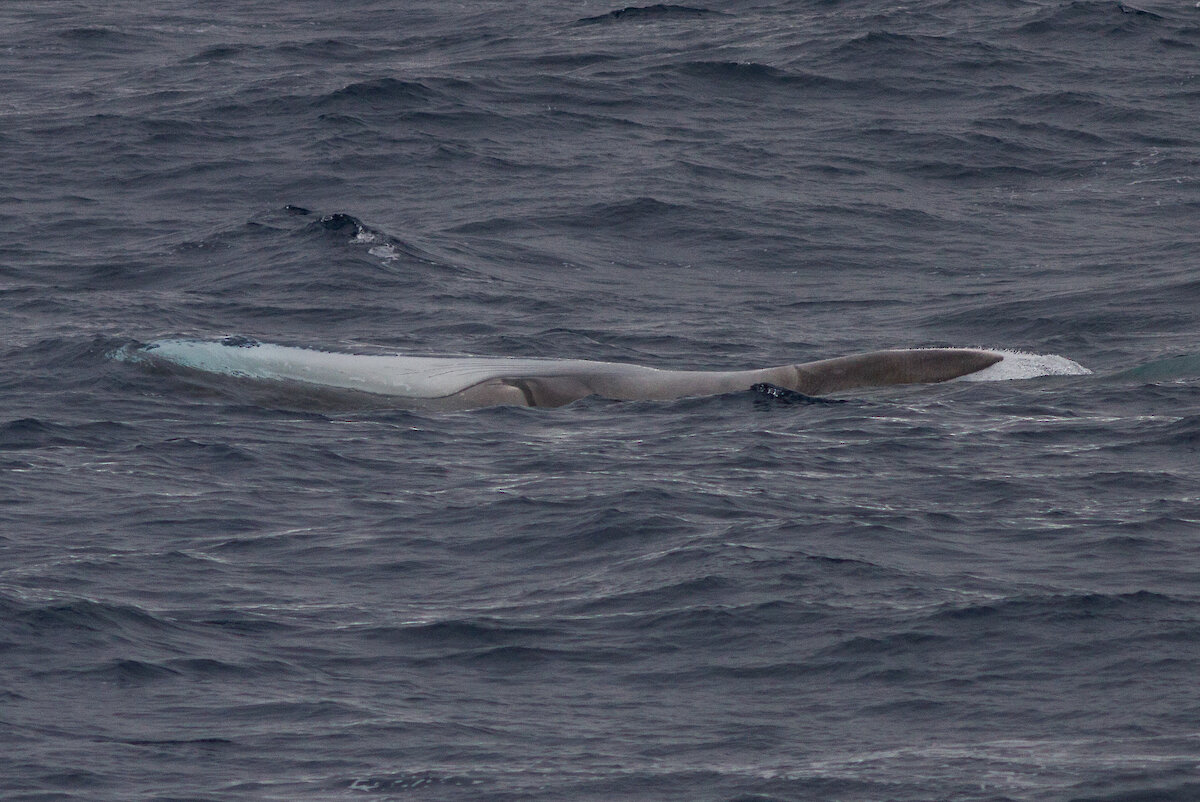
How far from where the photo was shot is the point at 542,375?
1814 cm

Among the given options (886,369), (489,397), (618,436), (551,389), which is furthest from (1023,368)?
(489,397)

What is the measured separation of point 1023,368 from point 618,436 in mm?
4573

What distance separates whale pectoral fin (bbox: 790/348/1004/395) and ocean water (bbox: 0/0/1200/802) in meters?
0.37

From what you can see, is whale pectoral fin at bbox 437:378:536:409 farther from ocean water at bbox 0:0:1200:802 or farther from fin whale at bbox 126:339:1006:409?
ocean water at bbox 0:0:1200:802

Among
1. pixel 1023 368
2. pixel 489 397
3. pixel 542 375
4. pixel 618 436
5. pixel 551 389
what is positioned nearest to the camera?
pixel 618 436

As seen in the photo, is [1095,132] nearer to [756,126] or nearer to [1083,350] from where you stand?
[756,126]

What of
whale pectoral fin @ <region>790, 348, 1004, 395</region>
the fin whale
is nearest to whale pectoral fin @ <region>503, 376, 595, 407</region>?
the fin whale

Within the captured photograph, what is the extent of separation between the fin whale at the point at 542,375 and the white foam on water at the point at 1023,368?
9 cm

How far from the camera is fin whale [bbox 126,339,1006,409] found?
706 inches

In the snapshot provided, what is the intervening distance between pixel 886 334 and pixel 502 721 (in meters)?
12.2

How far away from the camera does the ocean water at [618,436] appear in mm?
10094

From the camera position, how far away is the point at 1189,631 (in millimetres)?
11031

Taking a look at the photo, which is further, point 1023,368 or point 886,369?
point 1023,368

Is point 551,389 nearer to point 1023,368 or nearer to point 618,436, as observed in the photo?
point 618,436
